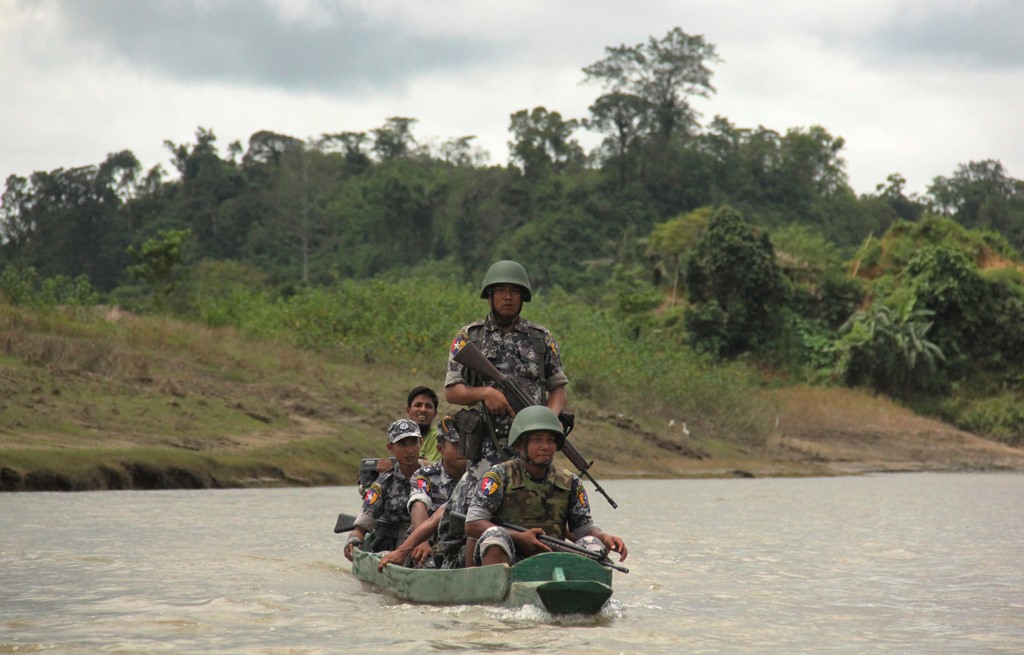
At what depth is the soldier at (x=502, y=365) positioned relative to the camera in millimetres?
8805

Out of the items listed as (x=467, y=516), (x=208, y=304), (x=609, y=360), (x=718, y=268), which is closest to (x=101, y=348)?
(x=208, y=304)

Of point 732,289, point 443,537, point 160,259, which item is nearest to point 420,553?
point 443,537

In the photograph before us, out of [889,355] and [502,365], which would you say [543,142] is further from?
[502,365]

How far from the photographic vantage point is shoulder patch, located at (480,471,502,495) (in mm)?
8461

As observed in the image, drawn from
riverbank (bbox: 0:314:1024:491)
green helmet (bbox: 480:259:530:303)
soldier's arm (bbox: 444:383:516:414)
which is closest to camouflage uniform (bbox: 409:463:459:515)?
soldier's arm (bbox: 444:383:516:414)

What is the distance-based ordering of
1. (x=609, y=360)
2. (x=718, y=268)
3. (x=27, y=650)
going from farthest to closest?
(x=718, y=268), (x=609, y=360), (x=27, y=650)

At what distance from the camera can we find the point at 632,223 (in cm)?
6194

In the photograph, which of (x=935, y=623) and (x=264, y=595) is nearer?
(x=935, y=623)

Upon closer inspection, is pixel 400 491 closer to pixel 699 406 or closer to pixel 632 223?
pixel 699 406

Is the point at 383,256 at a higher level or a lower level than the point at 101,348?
higher

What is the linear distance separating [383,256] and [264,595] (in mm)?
54057

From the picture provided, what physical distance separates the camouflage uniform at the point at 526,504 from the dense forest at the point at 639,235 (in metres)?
25.7

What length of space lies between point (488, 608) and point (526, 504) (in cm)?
72

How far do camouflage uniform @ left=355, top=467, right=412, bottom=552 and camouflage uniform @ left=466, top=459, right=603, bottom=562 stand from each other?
197 centimetres
